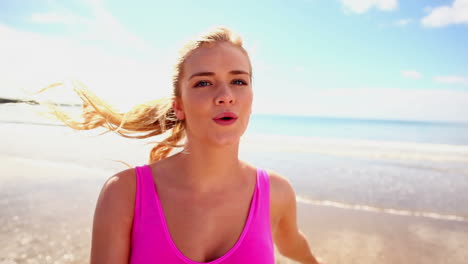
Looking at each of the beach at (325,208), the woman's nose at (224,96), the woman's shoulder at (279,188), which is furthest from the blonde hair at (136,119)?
the woman's shoulder at (279,188)

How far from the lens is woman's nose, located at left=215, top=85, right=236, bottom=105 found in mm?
1979

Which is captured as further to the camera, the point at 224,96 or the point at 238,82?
the point at 238,82

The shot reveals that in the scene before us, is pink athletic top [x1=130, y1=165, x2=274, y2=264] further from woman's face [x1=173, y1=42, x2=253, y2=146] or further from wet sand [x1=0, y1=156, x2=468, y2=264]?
wet sand [x1=0, y1=156, x2=468, y2=264]

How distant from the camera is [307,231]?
15.5 feet

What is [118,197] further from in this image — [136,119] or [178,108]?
[136,119]

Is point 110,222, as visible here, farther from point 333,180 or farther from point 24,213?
point 333,180

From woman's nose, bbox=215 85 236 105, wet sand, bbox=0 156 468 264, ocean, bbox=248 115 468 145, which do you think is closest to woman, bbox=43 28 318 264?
woman's nose, bbox=215 85 236 105

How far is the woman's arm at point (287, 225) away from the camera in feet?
8.23

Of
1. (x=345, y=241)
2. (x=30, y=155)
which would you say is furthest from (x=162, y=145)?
(x=30, y=155)

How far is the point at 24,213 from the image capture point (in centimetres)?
479

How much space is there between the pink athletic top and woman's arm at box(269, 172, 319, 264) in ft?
0.89

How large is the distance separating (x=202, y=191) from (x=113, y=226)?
60cm

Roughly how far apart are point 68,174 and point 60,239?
11.9 feet

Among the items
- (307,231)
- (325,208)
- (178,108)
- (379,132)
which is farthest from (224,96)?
(379,132)
